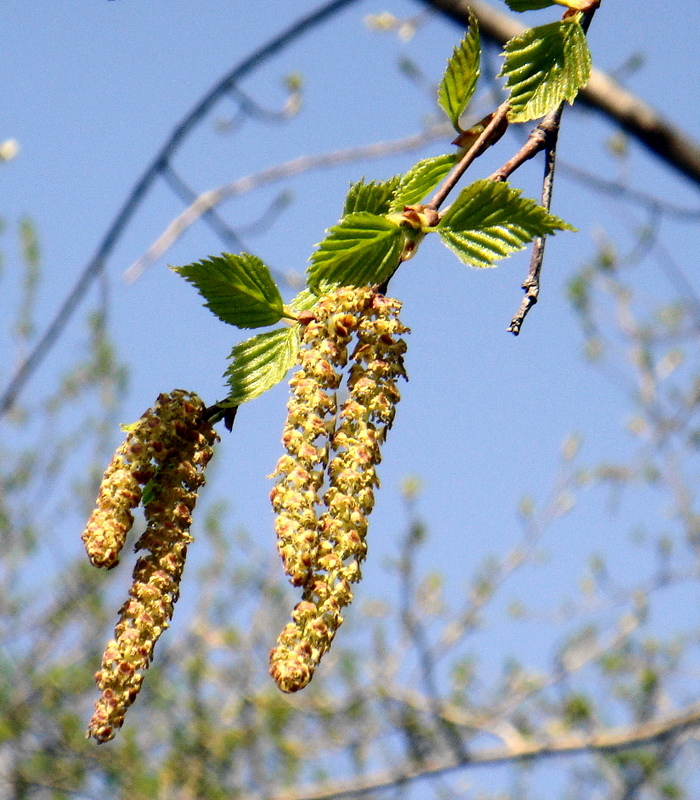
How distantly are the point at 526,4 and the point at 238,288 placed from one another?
1.35 feet

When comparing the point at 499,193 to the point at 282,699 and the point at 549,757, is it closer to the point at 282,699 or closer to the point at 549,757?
the point at 549,757

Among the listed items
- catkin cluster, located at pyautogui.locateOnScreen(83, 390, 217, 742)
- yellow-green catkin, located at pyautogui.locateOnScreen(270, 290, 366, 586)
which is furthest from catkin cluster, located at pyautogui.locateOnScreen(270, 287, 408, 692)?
catkin cluster, located at pyautogui.locateOnScreen(83, 390, 217, 742)

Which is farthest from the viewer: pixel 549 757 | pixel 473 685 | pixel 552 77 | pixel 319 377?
pixel 473 685

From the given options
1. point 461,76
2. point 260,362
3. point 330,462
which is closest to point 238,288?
point 260,362

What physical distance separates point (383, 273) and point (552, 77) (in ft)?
0.91

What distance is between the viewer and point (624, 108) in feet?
6.93

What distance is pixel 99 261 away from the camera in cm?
197

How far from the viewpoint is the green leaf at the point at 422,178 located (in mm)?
929

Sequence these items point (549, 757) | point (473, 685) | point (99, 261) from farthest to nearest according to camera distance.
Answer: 1. point (473, 685)
2. point (549, 757)
3. point (99, 261)

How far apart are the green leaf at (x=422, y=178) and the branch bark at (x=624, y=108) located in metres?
1.27

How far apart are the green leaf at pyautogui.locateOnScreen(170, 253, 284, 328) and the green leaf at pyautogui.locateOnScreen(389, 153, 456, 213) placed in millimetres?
159

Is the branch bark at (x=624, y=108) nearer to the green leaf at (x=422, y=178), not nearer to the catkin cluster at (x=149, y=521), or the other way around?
the green leaf at (x=422, y=178)

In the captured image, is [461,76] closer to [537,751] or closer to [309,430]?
[309,430]

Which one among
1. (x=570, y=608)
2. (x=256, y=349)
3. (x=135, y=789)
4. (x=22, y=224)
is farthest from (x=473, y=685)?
(x=256, y=349)
